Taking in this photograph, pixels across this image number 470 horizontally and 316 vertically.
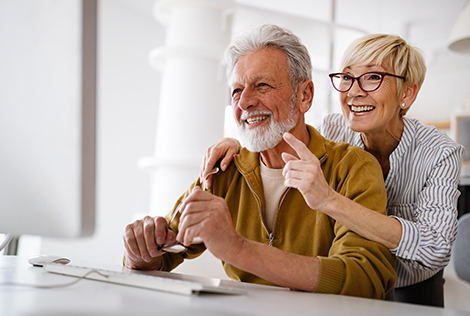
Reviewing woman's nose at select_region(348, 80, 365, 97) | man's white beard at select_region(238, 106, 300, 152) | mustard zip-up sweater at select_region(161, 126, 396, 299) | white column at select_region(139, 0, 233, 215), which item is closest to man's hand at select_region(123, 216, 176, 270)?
mustard zip-up sweater at select_region(161, 126, 396, 299)

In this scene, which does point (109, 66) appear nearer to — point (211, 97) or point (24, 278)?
point (211, 97)

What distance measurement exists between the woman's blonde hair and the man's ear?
15cm

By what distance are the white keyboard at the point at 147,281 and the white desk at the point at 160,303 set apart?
0.05 ft

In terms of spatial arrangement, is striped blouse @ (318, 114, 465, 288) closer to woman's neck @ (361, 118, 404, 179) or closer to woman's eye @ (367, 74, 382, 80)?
woman's neck @ (361, 118, 404, 179)

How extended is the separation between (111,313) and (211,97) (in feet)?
7.29

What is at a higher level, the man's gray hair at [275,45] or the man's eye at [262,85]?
the man's gray hair at [275,45]

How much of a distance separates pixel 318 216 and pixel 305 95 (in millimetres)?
454

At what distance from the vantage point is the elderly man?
933 millimetres

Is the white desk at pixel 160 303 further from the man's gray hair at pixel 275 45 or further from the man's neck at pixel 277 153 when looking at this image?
the man's gray hair at pixel 275 45

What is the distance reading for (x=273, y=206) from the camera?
139 cm

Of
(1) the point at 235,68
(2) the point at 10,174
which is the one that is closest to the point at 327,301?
(2) the point at 10,174

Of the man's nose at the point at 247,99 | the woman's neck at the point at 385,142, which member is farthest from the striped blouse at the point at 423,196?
the man's nose at the point at 247,99

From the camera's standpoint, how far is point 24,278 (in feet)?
2.78

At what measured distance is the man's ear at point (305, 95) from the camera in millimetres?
1525
